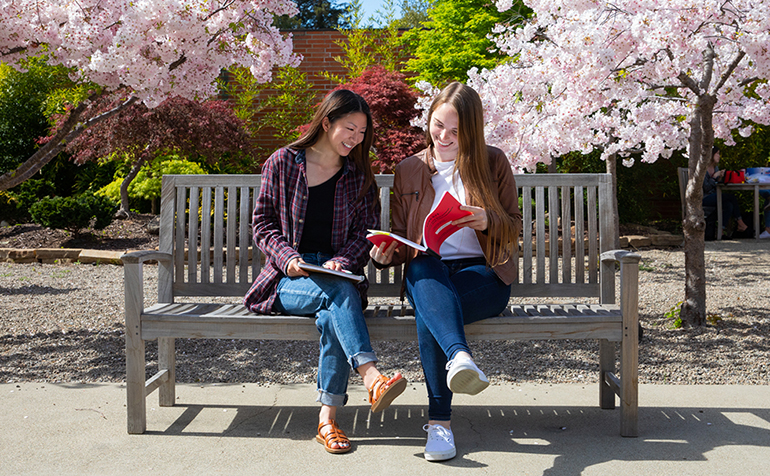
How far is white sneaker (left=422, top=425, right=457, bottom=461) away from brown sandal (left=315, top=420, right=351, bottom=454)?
31 centimetres

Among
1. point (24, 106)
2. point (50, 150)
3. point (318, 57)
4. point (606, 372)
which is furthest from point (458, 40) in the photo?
point (24, 106)

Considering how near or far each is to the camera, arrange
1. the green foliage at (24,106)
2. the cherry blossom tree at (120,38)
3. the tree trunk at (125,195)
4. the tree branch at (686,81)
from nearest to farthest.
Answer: the tree branch at (686,81), the cherry blossom tree at (120,38), the tree trunk at (125,195), the green foliage at (24,106)

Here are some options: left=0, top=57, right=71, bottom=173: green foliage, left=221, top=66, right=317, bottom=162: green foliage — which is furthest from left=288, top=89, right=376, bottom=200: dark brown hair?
left=0, top=57, right=71, bottom=173: green foliage

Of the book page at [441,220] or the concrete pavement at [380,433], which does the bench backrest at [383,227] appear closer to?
the concrete pavement at [380,433]

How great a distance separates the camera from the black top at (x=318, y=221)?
110 inches

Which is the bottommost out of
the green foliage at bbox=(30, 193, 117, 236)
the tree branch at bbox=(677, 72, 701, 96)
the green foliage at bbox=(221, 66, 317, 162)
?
the green foliage at bbox=(30, 193, 117, 236)

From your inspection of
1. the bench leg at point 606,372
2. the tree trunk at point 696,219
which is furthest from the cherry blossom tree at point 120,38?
the bench leg at point 606,372

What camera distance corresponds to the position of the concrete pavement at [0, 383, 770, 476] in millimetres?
2340

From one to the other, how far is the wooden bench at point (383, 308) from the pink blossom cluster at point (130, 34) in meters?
1.53

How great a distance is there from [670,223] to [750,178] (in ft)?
5.07

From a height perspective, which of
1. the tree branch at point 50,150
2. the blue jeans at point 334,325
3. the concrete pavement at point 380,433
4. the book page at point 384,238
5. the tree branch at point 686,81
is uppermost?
the tree branch at point 686,81

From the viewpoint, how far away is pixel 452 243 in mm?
2795

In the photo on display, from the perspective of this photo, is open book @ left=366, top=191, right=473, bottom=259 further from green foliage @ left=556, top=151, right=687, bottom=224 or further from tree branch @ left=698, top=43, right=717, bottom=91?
green foliage @ left=556, top=151, right=687, bottom=224

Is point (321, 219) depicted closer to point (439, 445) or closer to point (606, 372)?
point (439, 445)
